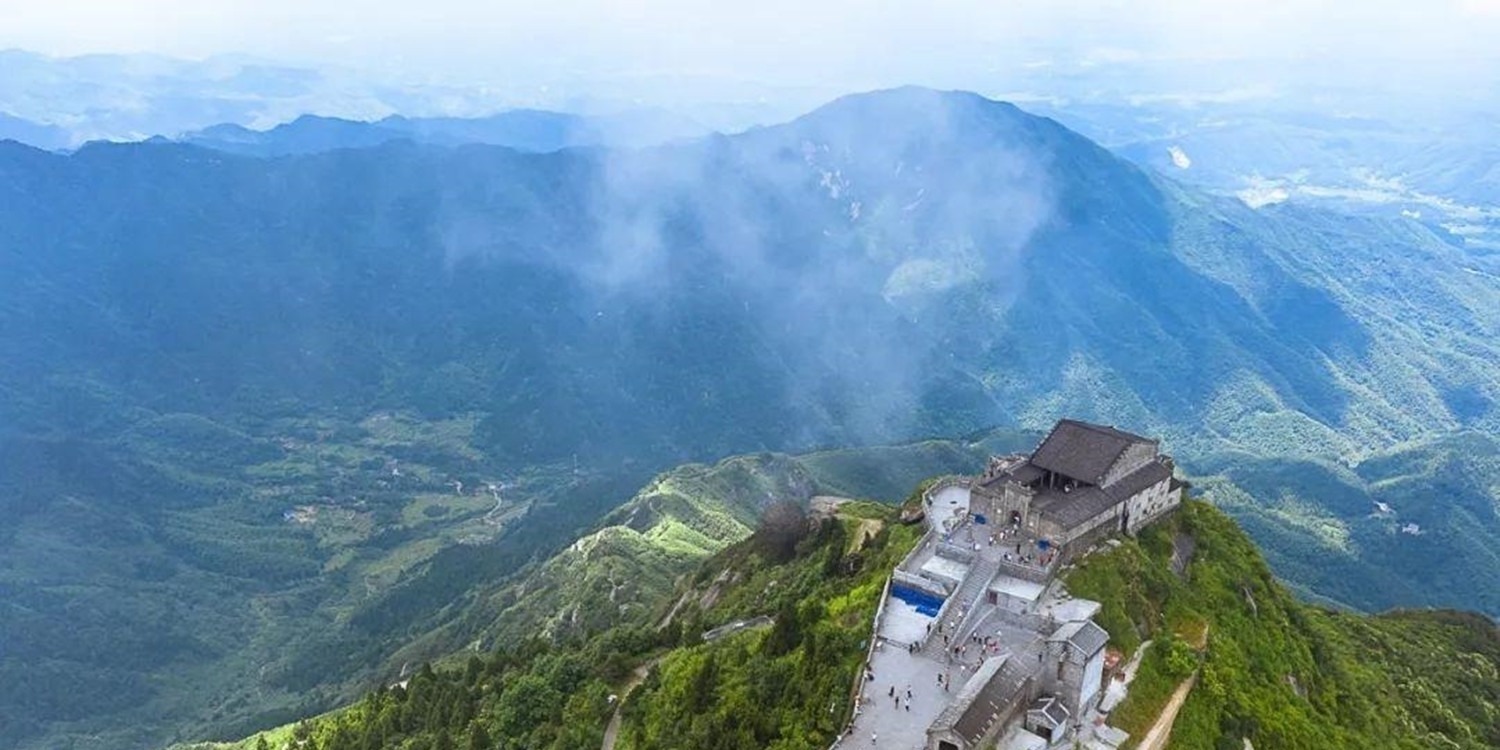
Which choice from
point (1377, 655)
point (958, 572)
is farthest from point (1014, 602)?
point (1377, 655)

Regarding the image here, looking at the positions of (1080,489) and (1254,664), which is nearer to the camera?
(1254,664)

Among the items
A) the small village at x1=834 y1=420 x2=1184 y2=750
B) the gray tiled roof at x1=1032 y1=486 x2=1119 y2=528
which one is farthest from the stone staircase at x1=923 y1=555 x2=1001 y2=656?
the gray tiled roof at x1=1032 y1=486 x2=1119 y2=528

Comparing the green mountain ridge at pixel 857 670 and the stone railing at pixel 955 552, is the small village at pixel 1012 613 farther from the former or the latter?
the green mountain ridge at pixel 857 670

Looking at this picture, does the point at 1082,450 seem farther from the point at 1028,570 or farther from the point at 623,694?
the point at 623,694

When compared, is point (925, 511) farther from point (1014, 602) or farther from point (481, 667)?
point (481, 667)

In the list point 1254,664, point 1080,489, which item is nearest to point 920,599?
point 1080,489
